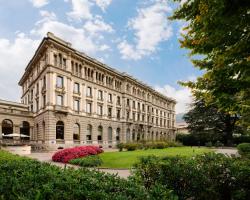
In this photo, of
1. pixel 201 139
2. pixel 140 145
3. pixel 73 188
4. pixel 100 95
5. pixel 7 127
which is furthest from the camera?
pixel 201 139

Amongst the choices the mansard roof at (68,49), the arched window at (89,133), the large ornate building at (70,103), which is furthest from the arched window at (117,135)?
the mansard roof at (68,49)

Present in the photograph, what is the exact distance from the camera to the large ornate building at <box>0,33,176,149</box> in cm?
3981

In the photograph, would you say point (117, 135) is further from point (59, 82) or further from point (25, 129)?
point (59, 82)

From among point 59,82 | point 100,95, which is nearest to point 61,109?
point 59,82

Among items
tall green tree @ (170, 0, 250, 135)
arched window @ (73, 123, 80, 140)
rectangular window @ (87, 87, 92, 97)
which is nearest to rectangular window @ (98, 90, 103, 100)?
rectangular window @ (87, 87, 92, 97)

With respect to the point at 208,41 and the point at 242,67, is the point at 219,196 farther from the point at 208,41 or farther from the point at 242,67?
the point at 208,41

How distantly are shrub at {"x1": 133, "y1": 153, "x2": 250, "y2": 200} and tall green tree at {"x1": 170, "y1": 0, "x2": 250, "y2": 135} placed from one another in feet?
7.30

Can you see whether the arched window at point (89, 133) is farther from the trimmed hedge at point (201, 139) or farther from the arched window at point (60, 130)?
the trimmed hedge at point (201, 139)

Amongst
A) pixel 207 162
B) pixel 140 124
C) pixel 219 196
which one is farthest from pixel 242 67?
pixel 140 124

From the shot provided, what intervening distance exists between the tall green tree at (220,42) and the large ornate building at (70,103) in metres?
33.7

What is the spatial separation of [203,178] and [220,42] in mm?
3591

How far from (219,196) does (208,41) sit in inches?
163

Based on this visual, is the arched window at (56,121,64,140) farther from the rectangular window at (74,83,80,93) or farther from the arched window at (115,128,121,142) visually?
the arched window at (115,128,121,142)

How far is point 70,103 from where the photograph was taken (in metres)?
42.9
